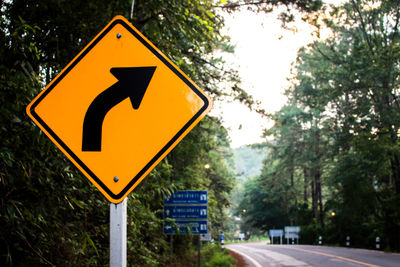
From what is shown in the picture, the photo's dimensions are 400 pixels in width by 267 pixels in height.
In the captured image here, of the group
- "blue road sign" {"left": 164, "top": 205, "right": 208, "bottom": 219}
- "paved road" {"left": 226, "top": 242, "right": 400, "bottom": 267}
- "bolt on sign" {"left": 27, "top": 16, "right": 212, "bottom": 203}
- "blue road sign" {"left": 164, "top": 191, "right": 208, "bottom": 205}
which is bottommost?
"paved road" {"left": 226, "top": 242, "right": 400, "bottom": 267}

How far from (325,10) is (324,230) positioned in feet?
114

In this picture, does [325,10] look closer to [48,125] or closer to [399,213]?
[48,125]

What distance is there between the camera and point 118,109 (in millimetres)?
2301

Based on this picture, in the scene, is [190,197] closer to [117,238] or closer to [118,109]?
[118,109]

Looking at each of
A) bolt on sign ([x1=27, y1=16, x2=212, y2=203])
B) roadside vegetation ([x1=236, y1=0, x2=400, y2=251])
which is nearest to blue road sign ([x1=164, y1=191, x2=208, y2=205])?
roadside vegetation ([x1=236, y1=0, x2=400, y2=251])

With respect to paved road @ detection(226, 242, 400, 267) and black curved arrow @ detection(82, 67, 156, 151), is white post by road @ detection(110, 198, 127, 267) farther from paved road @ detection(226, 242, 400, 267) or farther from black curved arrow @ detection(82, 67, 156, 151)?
paved road @ detection(226, 242, 400, 267)

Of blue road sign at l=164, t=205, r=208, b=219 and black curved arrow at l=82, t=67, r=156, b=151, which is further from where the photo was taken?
blue road sign at l=164, t=205, r=208, b=219

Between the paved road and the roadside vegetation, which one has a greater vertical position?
the roadside vegetation

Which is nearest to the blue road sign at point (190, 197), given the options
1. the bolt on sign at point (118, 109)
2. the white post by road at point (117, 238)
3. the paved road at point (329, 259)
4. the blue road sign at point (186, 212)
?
the blue road sign at point (186, 212)

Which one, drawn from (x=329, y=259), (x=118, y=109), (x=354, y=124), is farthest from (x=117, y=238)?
(x=354, y=124)

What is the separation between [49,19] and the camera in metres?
4.72

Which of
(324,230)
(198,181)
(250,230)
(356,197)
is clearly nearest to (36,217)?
(198,181)

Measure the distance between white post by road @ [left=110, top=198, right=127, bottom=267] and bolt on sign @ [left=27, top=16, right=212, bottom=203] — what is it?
10cm

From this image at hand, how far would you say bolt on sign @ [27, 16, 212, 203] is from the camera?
2236 mm
